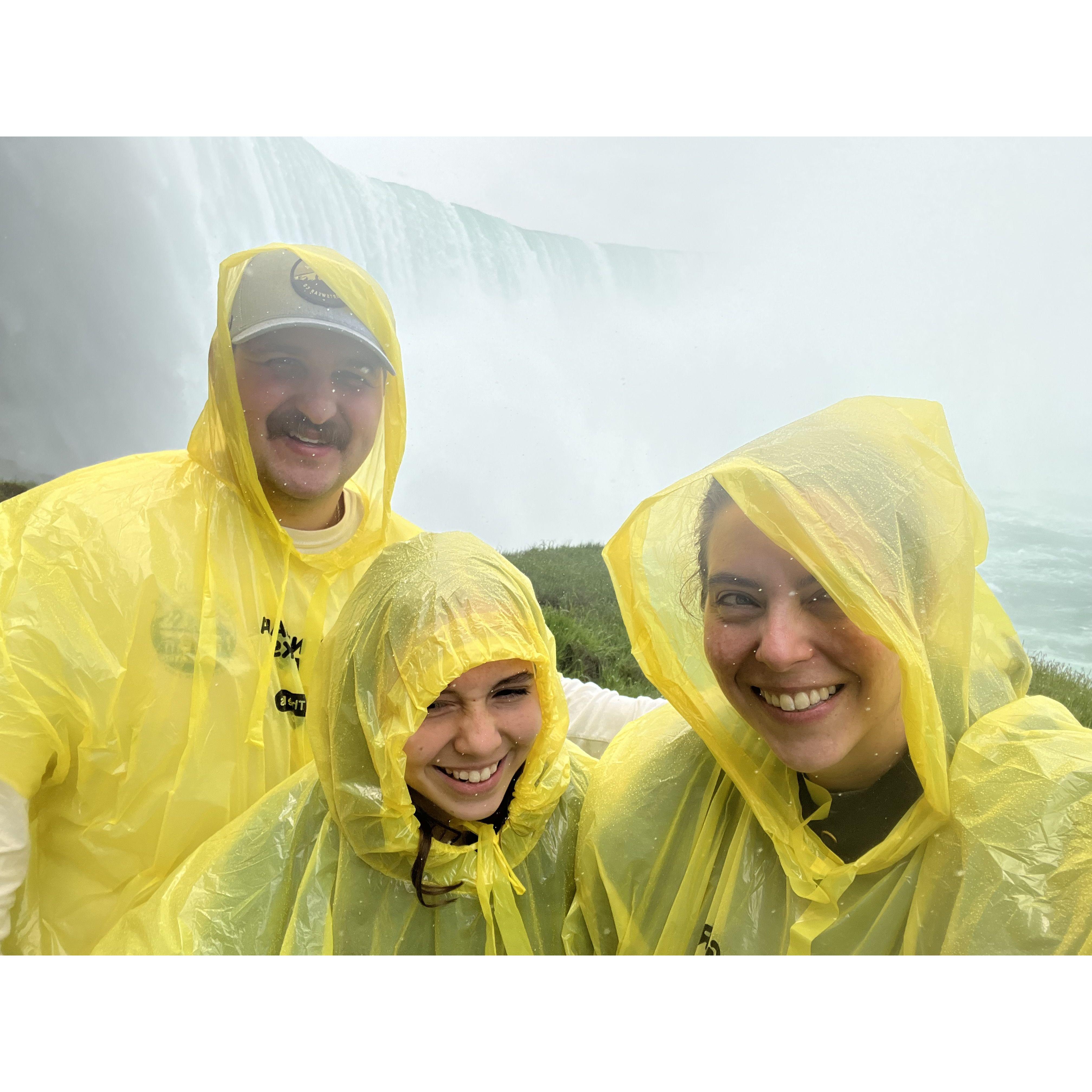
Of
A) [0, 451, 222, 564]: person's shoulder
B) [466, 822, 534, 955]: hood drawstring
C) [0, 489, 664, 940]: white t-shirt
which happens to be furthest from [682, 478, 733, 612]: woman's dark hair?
[0, 451, 222, 564]: person's shoulder

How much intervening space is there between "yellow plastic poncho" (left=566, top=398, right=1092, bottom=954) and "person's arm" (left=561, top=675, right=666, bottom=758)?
30cm

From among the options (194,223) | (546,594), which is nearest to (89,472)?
(194,223)

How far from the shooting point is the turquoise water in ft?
4.34

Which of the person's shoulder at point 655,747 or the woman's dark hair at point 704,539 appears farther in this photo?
the person's shoulder at point 655,747

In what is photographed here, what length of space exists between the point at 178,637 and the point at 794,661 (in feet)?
3.30

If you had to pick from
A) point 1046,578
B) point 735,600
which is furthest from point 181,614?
point 1046,578

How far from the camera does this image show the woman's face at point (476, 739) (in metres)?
1.22

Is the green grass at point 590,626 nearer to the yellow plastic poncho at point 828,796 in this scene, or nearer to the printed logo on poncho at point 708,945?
the yellow plastic poncho at point 828,796

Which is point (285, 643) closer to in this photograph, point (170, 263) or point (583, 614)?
point (583, 614)

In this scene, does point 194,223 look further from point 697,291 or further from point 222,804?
point 222,804

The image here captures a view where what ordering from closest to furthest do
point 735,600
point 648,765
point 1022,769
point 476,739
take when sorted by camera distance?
point 1022,769, point 735,600, point 476,739, point 648,765

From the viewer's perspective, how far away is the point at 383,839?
126 cm

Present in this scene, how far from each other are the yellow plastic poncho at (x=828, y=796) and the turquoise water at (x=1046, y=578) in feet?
0.61

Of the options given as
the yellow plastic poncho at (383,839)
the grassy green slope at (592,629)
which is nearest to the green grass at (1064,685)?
the grassy green slope at (592,629)
